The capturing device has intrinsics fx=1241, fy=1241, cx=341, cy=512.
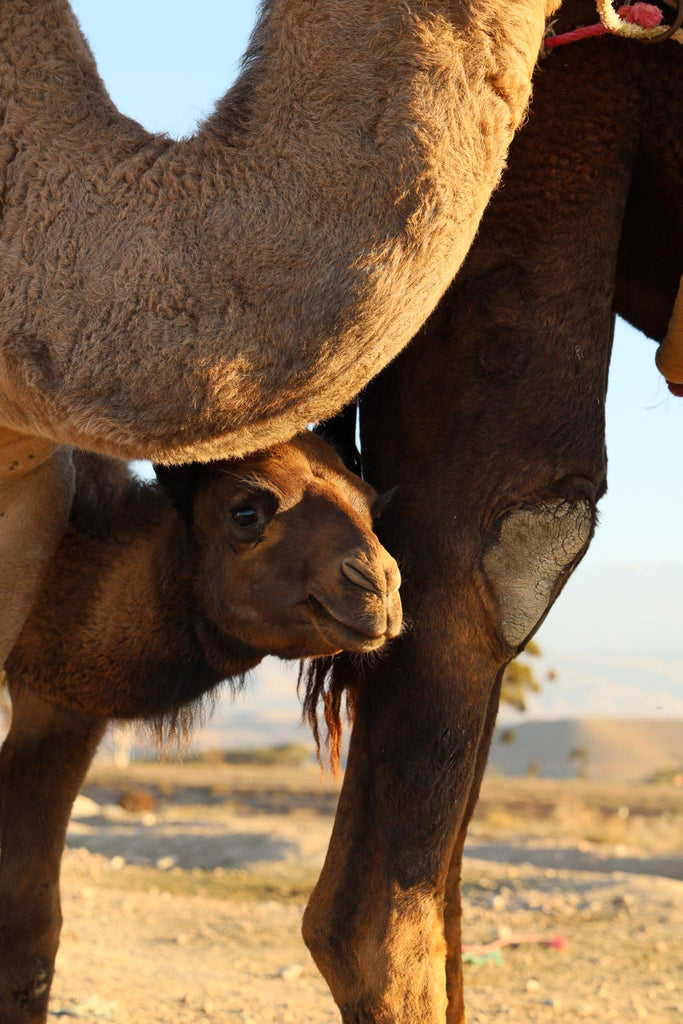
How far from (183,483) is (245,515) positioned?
0.31 metres

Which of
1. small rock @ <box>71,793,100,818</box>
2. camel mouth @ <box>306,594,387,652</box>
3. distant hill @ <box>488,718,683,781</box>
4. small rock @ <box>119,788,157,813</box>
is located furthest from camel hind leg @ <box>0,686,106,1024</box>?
distant hill @ <box>488,718,683,781</box>

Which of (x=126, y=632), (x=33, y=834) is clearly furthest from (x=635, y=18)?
(x=33, y=834)

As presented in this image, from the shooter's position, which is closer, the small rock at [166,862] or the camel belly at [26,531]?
the camel belly at [26,531]

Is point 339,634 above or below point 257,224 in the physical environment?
below

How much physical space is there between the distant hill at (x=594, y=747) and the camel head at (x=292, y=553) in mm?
50672

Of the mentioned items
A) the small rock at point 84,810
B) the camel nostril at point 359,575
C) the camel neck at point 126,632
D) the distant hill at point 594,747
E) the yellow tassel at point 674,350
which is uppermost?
the yellow tassel at point 674,350

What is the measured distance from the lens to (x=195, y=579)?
3426mm

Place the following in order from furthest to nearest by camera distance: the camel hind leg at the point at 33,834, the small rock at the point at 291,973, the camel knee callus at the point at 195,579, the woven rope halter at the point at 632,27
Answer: the small rock at the point at 291,973 < the camel hind leg at the point at 33,834 < the camel knee callus at the point at 195,579 < the woven rope halter at the point at 632,27

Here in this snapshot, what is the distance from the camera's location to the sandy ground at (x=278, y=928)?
5.71m

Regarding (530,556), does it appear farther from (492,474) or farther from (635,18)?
(635,18)

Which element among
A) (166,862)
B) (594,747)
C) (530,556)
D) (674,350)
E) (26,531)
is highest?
(674,350)

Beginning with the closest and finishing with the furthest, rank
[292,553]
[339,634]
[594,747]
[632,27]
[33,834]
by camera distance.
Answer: [632,27], [339,634], [292,553], [33,834], [594,747]

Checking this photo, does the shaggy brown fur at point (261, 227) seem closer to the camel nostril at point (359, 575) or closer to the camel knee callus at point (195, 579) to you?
the camel nostril at point (359, 575)

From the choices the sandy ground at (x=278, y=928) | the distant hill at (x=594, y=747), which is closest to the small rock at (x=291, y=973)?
the sandy ground at (x=278, y=928)
